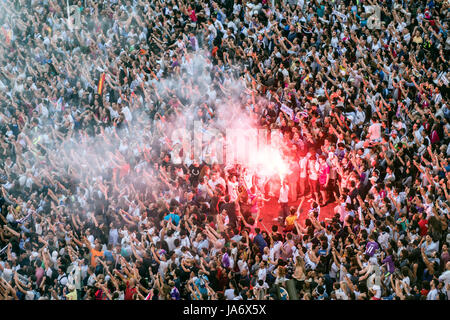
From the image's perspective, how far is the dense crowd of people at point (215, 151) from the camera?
39.1 ft

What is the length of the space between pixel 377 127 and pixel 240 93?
388cm

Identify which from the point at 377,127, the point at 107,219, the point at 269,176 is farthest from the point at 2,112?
the point at 377,127

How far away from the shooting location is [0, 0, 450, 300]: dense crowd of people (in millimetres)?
11922

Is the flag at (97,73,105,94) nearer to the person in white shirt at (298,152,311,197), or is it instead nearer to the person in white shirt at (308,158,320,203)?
the person in white shirt at (298,152,311,197)

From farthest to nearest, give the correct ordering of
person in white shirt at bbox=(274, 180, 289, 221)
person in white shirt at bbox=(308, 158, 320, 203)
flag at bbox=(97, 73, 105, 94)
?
flag at bbox=(97, 73, 105, 94) < person in white shirt at bbox=(308, 158, 320, 203) < person in white shirt at bbox=(274, 180, 289, 221)

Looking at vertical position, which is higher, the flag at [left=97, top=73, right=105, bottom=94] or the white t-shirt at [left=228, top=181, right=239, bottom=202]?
the white t-shirt at [left=228, top=181, right=239, bottom=202]

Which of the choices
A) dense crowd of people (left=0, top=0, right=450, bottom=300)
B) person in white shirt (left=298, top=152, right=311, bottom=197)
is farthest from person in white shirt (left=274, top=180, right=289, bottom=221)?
Answer: person in white shirt (left=298, top=152, right=311, bottom=197)

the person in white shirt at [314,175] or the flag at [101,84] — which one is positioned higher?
the person in white shirt at [314,175]

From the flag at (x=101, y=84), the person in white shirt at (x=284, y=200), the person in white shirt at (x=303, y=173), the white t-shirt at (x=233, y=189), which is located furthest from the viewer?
the flag at (x=101, y=84)

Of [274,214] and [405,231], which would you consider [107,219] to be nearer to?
[274,214]

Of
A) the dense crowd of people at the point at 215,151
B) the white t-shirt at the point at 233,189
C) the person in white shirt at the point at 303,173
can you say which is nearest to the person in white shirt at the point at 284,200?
the dense crowd of people at the point at 215,151

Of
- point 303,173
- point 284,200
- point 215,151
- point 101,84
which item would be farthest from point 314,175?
point 101,84

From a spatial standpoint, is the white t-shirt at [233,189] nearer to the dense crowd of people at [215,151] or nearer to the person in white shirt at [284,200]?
the dense crowd of people at [215,151]

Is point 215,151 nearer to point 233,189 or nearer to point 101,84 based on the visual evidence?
point 233,189
